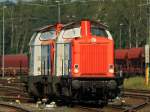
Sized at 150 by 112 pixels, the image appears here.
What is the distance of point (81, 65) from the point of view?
827 inches

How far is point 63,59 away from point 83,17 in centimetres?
6589

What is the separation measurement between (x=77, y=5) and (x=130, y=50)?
53.6 m

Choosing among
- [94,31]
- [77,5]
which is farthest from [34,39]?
[77,5]

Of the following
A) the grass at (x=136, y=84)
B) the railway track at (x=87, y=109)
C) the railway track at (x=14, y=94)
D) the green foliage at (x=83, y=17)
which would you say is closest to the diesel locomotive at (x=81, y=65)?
the railway track at (x=87, y=109)

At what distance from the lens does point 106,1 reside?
9019 cm

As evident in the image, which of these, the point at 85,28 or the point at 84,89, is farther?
the point at 85,28

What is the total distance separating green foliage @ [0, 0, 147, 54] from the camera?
3029 inches


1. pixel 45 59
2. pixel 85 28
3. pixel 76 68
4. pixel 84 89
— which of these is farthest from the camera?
pixel 45 59

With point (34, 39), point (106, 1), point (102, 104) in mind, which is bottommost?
point (102, 104)

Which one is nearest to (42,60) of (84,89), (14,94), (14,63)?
(84,89)

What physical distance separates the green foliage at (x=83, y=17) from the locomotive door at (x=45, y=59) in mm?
48799

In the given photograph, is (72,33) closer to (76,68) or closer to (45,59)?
(76,68)

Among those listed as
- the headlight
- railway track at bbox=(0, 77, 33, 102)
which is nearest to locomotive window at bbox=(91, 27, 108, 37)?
the headlight

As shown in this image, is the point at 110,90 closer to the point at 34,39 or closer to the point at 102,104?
the point at 102,104
